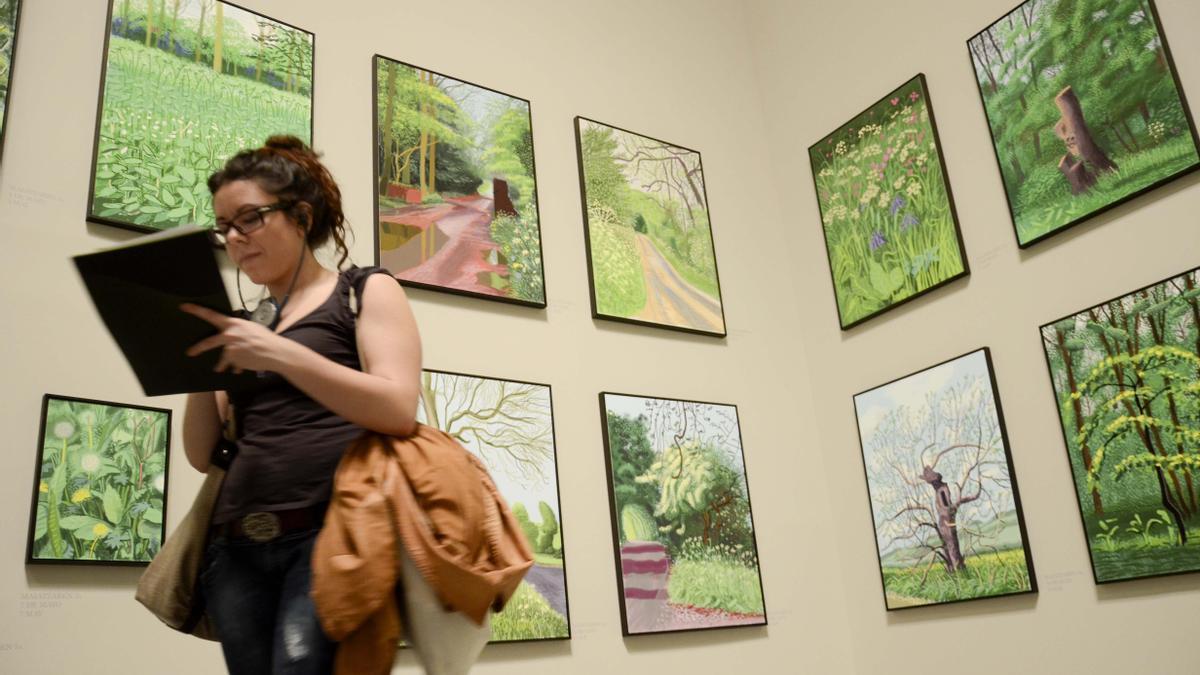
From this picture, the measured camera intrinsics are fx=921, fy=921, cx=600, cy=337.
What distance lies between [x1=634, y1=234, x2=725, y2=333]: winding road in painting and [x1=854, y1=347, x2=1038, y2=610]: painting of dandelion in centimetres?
78

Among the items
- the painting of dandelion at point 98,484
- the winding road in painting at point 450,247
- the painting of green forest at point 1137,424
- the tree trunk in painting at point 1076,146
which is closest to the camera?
the painting of dandelion at point 98,484

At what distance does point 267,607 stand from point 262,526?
125 mm

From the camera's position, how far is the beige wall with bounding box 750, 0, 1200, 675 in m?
3.13

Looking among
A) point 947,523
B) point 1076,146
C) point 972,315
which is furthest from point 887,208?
point 947,523

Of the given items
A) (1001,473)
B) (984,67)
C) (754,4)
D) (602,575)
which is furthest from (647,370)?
(754,4)

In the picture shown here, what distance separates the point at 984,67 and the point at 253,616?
347 cm

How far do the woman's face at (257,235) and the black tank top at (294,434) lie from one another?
4.8 inches

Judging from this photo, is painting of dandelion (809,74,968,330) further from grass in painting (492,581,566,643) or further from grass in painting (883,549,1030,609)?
grass in painting (492,581,566,643)

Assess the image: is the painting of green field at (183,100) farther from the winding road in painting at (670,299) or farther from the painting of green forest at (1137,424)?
the painting of green forest at (1137,424)

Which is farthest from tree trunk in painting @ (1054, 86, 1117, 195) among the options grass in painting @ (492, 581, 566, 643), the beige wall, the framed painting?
the framed painting

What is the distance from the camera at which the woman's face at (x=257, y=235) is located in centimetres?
159

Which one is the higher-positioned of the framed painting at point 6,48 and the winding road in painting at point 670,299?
the framed painting at point 6,48

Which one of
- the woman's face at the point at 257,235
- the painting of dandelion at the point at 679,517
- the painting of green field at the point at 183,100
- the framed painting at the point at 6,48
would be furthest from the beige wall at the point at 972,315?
the framed painting at the point at 6,48

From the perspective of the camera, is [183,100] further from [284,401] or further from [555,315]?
[284,401]
